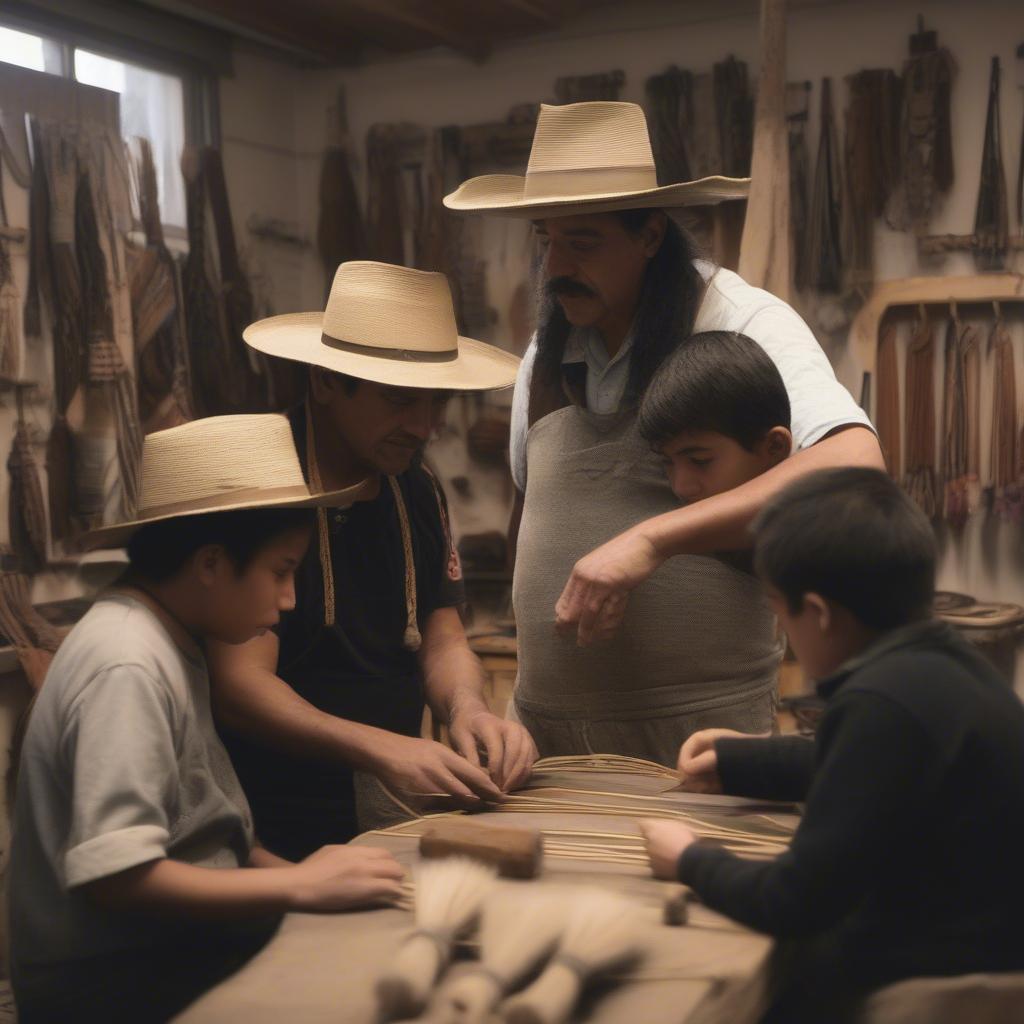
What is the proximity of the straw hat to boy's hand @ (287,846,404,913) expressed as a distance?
1.30 m

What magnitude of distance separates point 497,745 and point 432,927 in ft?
2.59

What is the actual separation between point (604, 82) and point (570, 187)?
9.39ft

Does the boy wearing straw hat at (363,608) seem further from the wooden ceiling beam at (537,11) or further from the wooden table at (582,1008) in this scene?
the wooden ceiling beam at (537,11)

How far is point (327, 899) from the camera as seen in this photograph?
149 centimetres

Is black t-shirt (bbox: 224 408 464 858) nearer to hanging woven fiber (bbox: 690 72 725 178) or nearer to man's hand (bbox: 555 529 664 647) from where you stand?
man's hand (bbox: 555 529 664 647)

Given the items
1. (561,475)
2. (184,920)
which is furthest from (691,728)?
(184,920)

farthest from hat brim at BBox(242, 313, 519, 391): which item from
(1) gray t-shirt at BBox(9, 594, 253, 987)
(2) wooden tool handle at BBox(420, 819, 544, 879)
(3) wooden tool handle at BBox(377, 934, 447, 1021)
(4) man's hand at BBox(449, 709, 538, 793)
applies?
(3) wooden tool handle at BBox(377, 934, 447, 1021)

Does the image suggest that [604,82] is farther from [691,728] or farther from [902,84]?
[691,728]

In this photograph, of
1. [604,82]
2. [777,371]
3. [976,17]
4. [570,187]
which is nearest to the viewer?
[777,371]

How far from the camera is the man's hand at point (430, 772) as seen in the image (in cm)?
193

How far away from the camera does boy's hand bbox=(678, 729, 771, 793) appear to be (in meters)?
1.95

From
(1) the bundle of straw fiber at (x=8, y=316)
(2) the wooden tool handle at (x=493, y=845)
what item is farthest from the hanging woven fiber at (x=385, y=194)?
(2) the wooden tool handle at (x=493, y=845)

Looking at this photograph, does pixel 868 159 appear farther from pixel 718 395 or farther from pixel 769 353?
pixel 718 395

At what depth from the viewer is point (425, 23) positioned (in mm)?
4926
